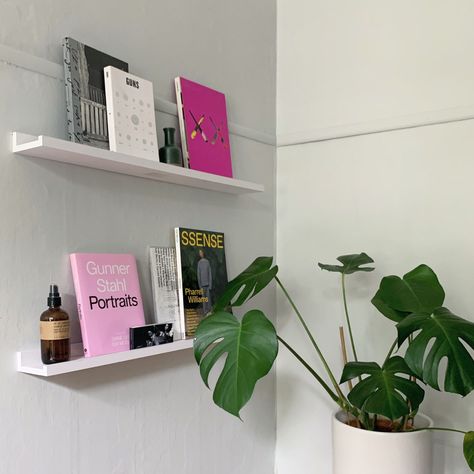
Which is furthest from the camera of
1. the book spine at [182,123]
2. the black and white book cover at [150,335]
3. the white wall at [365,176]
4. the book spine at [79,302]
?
the white wall at [365,176]

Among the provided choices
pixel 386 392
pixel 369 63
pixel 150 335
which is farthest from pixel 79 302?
pixel 369 63

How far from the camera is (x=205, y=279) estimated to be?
1597 millimetres

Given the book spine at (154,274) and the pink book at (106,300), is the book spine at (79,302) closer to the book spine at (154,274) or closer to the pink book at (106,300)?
the pink book at (106,300)

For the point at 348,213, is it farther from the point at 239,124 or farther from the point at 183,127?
the point at 183,127

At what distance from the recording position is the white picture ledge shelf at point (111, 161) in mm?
1112

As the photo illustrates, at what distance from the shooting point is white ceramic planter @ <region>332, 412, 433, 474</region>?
136 cm

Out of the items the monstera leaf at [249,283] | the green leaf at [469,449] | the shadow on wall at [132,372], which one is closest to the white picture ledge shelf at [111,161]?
the monstera leaf at [249,283]

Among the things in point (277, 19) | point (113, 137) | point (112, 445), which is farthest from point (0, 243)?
point (277, 19)

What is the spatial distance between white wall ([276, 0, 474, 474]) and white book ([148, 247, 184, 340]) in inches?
25.0

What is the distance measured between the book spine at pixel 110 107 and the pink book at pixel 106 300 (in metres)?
0.28

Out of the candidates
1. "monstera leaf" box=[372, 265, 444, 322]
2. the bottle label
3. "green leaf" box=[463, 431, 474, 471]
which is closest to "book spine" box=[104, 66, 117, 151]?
the bottle label

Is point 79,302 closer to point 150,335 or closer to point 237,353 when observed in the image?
point 150,335

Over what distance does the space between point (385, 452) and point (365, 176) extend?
36.2 inches

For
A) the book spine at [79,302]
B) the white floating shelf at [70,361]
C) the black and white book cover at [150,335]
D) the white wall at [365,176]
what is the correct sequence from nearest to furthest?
the white floating shelf at [70,361] < the book spine at [79,302] < the black and white book cover at [150,335] < the white wall at [365,176]
